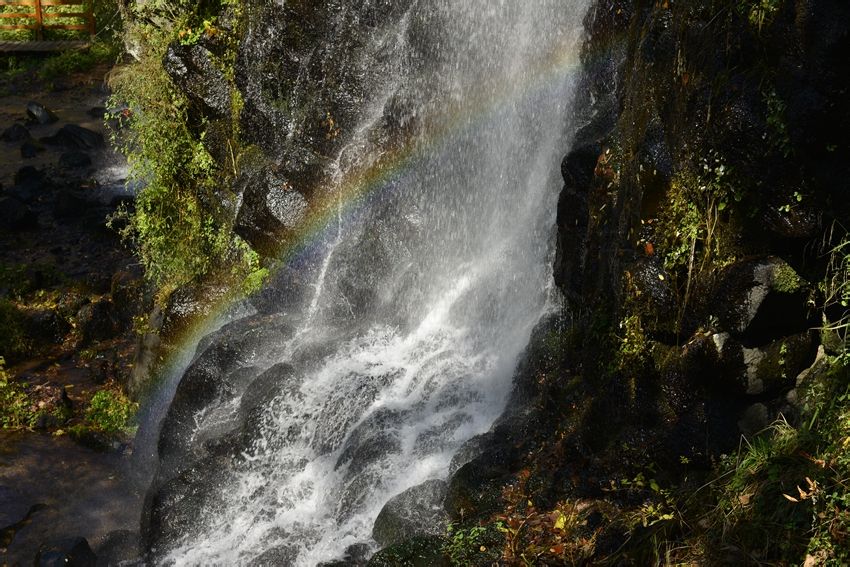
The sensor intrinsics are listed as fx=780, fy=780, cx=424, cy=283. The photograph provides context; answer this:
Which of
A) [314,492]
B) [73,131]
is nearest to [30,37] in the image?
[73,131]

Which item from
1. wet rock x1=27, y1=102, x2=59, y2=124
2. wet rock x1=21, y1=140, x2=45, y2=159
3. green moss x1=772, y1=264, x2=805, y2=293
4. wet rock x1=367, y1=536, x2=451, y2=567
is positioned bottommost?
wet rock x1=367, y1=536, x2=451, y2=567

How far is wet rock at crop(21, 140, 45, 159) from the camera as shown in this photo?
1899cm

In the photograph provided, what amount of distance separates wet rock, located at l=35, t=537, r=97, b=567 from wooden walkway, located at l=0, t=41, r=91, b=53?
19.8 metres

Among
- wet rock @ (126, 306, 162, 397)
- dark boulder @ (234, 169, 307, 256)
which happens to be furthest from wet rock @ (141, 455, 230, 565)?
dark boulder @ (234, 169, 307, 256)

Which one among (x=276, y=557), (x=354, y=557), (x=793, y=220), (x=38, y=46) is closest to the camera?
(x=793, y=220)

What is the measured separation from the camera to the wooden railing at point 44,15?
24.8m

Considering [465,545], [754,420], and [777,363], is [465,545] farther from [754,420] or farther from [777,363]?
[777,363]

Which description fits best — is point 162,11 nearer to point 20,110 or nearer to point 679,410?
point 679,410

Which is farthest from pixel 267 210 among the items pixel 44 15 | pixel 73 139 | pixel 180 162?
pixel 44 15

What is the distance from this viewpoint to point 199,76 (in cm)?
1157

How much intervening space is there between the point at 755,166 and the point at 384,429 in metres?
4.68

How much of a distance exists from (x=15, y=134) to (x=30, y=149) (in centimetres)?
115

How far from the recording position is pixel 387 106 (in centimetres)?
1055

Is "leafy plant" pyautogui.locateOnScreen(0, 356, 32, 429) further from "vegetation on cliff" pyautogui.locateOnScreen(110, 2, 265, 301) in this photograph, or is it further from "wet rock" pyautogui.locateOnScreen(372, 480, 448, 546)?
"wet rock" pyautogui.locateOnScreen(372, 480, 448, 546)
